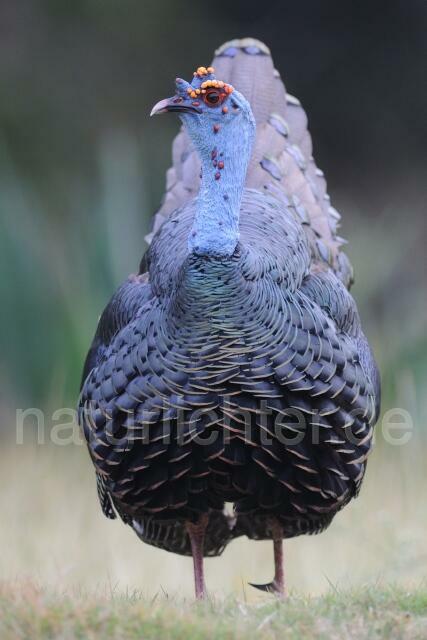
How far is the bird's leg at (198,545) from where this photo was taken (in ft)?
18.6

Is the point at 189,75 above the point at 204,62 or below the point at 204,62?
below

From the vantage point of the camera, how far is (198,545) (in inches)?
228

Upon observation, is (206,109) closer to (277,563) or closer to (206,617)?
(206,617)

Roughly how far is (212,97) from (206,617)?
2168 mm

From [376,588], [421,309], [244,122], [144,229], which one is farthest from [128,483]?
[421,309]

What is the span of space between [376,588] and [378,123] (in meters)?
7.61

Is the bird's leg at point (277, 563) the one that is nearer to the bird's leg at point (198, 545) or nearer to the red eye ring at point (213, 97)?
the bird's leg at point (198, 545)

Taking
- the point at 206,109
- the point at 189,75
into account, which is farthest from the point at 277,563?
the point at 189,75

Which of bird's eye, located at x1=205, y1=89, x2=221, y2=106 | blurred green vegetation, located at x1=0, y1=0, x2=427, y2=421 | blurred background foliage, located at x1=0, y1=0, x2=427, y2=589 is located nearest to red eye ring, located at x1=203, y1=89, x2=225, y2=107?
bird's eye, located at x1=205, y1=89, x2=221, y2=106

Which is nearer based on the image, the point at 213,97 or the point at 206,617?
the point at 206,617

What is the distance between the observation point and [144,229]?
9.12 m

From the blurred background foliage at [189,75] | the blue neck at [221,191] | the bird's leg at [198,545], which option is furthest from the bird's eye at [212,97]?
the blurred background foliage at [189,75]

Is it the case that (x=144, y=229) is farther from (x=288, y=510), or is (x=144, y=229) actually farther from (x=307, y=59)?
(x=288, y=510)

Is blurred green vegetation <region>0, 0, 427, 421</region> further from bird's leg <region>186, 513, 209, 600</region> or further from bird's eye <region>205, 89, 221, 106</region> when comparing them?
bird's eye <region>205, 89, 221, 106</region>
